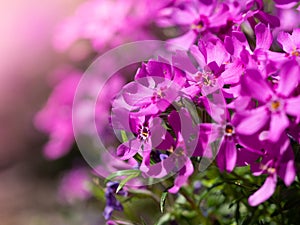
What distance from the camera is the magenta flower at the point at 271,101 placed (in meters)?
0.88

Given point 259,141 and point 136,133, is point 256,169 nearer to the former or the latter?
point 259,141

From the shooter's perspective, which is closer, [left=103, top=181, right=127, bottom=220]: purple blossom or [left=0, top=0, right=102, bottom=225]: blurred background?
[left=103, top=181, right=127, bottom=220]: purple blossom

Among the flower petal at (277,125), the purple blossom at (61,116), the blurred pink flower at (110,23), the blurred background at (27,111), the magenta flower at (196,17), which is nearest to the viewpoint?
the flower petal at (277,125)

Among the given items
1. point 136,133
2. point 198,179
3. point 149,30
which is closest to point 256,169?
point 136,133

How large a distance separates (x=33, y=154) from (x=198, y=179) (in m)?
2.19

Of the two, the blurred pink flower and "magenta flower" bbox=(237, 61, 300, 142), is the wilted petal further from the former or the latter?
the blurred pink flower

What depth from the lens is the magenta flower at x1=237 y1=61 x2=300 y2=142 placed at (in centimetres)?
88

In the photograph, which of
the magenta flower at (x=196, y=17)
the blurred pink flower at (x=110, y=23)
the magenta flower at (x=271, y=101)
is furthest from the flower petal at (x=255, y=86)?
the blurred pink flower at (x=110, y=23)

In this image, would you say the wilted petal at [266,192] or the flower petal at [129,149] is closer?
the wilted petal at [266,192]

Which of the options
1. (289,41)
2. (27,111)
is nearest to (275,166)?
(289,41)

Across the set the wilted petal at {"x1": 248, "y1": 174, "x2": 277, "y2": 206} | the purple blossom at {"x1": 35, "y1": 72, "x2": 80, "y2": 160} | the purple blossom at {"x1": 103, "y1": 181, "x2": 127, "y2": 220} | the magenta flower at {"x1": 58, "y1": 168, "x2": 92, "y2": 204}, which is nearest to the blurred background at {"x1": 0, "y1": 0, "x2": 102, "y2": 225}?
the magenta flower at {"x1": 58, "y1": 168, "x2": 92, "y2": 204}

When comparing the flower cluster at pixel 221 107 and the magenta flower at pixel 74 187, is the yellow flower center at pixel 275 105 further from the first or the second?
the magenta flower at pixel 74 187

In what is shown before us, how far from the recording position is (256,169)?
0.97 meters

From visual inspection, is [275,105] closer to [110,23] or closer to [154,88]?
[154,88]
